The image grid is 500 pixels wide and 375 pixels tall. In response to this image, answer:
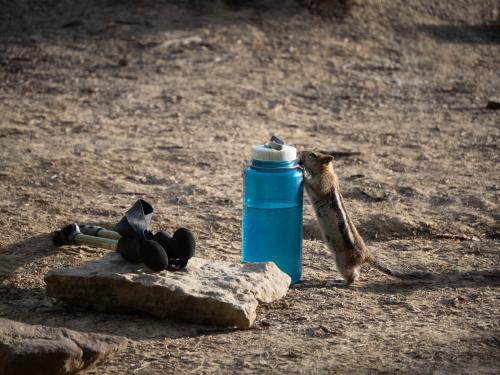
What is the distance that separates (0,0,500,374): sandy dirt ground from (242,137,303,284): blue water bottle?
0.28 m

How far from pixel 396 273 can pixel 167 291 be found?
1725 millimetres

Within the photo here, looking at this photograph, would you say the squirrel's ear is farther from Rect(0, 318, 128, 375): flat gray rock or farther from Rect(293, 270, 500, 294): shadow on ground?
Rect(0, 318, 128, 375): flat gray rock

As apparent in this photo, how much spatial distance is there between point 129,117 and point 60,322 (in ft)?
18.0

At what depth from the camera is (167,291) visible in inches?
198

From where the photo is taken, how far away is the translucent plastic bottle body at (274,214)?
5.59 m

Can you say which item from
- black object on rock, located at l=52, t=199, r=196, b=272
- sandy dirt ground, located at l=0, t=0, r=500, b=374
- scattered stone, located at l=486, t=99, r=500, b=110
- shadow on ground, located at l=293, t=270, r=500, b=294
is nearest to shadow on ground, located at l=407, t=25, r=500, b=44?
sandy dirt ground, located at l=0, t=0, r=500, b=374

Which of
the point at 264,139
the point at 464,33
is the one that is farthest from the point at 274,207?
the point at 464,33

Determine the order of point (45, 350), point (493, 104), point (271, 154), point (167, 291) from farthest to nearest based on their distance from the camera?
point (493, 104), point (271, 154), point (167, 291), point (45, 350)

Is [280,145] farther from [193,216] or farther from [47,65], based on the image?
[47,65]

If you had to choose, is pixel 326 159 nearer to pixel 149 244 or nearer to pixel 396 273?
pixel 396 273

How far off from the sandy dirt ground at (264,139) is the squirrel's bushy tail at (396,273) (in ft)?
0.33

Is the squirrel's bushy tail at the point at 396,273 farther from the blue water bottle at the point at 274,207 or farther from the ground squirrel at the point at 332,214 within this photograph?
the blue water bottle at the point at 274,207

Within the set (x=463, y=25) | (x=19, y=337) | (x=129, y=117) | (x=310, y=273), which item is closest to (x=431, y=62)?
(x=463, y=25)

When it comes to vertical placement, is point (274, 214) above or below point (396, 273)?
above
